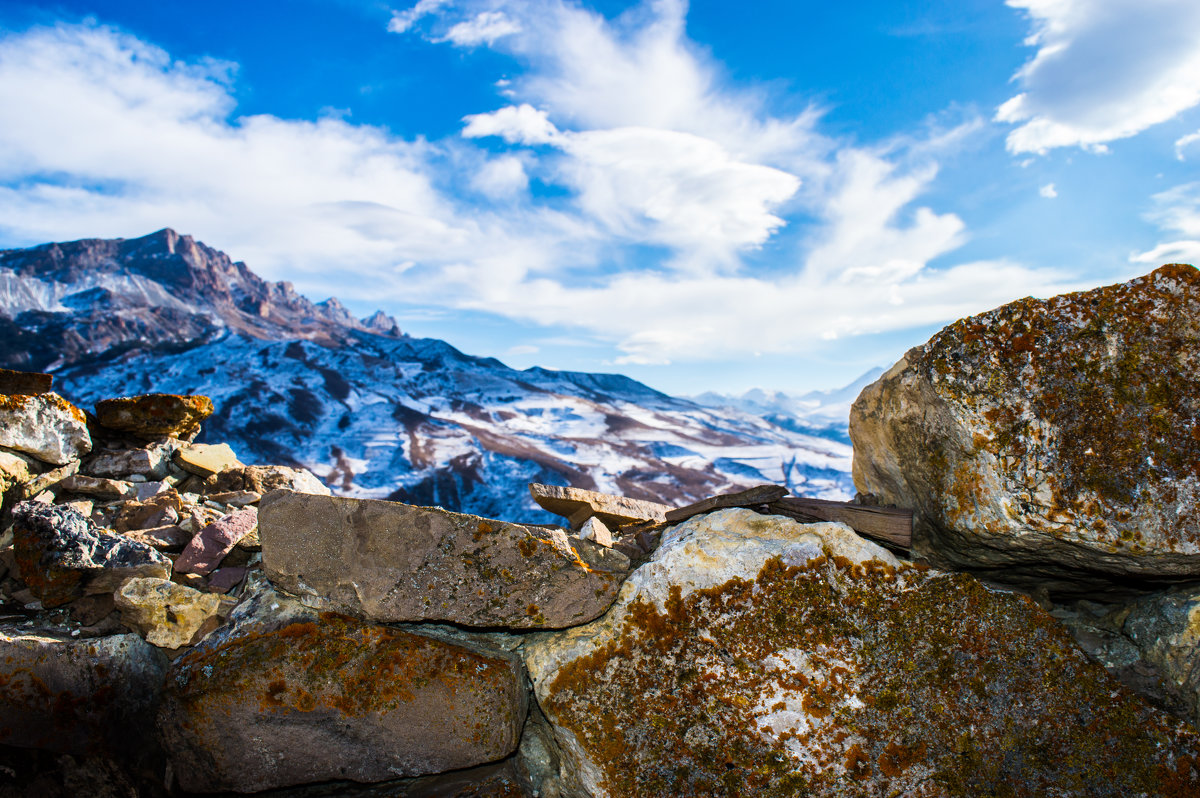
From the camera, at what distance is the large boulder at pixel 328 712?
115 inches

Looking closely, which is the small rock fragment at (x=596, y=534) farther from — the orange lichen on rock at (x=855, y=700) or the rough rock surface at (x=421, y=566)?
the orange lichen on rock at (x=855, y=700)

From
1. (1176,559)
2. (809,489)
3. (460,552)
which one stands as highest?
(1176,559)

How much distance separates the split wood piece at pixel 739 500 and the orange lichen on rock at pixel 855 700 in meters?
0.58

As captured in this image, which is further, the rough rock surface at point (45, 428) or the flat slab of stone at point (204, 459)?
the flat slab of stone at point (204, 459)

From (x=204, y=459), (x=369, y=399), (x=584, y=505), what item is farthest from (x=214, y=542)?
(x=369, y=399)

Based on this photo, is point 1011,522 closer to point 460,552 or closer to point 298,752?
point 460,552

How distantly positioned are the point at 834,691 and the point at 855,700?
103mm

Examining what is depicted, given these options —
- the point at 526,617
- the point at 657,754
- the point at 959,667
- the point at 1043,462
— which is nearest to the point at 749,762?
the point at 657,754

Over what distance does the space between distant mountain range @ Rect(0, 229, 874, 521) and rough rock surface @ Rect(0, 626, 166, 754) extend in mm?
20284

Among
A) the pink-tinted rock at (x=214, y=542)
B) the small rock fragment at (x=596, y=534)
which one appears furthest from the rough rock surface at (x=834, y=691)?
the pink-tinted rock at (x=214, y=542)

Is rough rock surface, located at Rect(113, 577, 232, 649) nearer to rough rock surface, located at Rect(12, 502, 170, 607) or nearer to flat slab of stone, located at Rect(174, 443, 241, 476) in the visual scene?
rough rock surface, located at Rect(12, 502, 170, 607)

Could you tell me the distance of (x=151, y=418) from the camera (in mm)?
5762

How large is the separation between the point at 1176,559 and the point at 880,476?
140 cm

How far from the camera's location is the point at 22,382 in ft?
16.8
